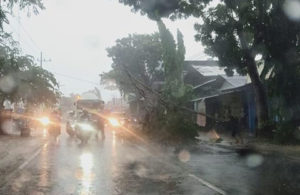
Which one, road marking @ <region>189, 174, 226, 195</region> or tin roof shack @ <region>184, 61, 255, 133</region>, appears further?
tin roof shack @ <region>184, 61, 255, 133</region>

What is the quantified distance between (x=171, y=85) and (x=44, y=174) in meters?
23.5

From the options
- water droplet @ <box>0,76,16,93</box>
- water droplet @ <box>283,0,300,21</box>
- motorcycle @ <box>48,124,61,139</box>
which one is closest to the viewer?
water droplet @ <box>283,0,300,21</box>

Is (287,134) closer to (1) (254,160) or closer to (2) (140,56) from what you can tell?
(1) (254,160)

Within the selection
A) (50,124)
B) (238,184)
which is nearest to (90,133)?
(50,124)

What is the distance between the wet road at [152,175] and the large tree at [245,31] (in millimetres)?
7822

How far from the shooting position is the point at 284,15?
22797mm

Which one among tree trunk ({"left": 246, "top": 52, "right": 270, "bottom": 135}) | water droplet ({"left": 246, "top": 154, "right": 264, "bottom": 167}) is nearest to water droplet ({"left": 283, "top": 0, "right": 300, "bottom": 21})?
tree trunk ({"left": 246, "top": 52, "right": 270, "bottom": 135})

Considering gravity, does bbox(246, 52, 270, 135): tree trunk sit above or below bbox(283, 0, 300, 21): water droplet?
below

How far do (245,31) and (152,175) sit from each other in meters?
14.6

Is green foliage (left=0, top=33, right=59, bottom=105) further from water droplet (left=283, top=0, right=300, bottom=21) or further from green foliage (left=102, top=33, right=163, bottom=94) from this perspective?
green foliage (left=102, top=33, right=163, bottom=94)

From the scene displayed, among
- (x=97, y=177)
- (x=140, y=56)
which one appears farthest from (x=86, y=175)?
(x=140, y=56)

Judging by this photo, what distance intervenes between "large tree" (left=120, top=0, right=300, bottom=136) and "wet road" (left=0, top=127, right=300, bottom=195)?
7822mm

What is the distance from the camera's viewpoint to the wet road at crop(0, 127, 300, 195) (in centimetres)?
1030

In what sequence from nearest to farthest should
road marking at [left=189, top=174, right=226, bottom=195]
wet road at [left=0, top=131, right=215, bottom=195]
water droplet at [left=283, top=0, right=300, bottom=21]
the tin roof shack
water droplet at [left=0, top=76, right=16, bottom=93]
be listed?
1. road marking at [left=189, top=174, right=226, bottom=195]
2. wet road at [left=0, top=131, right=215, bottom=195]
3. water droplet at [left=283, top=0, right=300, bottom=21]
4. water droplet at [left=0, top=76, right=16, bottom=93]
5. the tin roof shack
